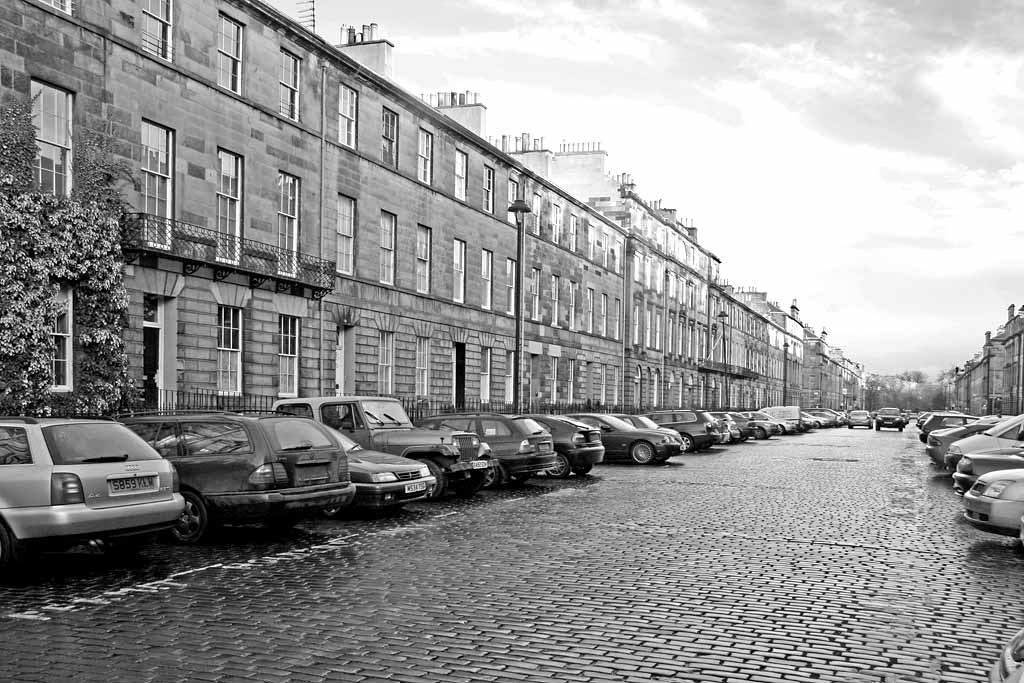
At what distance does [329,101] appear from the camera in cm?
2889

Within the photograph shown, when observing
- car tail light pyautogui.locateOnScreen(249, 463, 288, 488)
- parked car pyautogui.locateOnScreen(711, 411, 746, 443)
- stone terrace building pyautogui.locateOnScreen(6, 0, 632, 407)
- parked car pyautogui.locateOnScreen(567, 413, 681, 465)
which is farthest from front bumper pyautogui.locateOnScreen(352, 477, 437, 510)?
parked car pyautogui.locateOnScreen(711, 411, 746, 443)

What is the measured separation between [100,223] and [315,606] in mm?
14375

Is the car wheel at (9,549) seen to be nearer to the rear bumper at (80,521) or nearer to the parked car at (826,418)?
the rear bumper at (80,521)

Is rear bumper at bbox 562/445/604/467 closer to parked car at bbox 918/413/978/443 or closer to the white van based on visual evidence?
parked car at bbox 918/413/978/443

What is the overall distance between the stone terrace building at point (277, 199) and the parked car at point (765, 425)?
1524 cm

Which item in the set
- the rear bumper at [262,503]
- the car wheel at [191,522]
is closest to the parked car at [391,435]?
the rear bumper at [262,503]

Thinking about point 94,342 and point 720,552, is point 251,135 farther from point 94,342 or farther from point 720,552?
point 720,552

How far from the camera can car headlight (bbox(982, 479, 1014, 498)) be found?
1169 cm

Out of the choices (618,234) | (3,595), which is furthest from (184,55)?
(618,234)

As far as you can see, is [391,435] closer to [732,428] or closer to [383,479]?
[383,479]

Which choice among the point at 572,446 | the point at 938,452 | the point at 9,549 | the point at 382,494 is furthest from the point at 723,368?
the point at 9,549

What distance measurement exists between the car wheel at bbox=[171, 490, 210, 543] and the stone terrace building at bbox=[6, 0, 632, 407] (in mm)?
9569

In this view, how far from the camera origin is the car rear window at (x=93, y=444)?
929 cm

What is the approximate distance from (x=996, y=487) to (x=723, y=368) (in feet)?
260
